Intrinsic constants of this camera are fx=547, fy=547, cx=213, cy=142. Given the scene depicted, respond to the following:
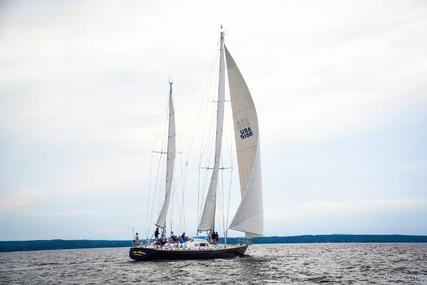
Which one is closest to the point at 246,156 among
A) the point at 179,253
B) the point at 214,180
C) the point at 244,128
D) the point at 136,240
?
the point at 244,128

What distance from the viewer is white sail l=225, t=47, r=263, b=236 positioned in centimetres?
4722

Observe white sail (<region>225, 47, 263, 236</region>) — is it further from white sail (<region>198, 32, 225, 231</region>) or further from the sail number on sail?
white sail (<region>198, 32, 225, 231</region>)

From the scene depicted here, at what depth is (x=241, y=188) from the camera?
4841cm

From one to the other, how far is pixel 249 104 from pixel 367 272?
1711cm

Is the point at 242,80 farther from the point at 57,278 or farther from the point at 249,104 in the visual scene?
the point at 57,278

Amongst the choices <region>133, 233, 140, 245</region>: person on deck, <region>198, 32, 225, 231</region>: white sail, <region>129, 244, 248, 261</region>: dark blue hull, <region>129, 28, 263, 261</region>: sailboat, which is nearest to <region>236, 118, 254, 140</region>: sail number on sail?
<region>129, 28, 263, 261</region>: sailboat

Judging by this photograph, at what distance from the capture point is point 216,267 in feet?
143

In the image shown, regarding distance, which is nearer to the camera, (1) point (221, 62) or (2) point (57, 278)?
(2) point (57, 278)

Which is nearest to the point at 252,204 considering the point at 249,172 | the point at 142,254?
the point at 249,172

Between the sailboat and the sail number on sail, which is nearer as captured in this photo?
the sailboat

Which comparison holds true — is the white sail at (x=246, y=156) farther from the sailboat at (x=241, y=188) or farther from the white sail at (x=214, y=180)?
the white sail at (x=214, y=180)

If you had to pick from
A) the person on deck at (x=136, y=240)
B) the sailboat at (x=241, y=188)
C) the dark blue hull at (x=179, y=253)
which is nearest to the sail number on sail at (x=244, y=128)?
the sailboat at (x=241, y=188)

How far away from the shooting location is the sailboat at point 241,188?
4712 cm

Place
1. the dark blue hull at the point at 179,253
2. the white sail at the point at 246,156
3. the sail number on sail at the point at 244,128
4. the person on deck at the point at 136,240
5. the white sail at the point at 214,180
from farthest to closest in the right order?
the person on deck at the point at 136,240 → the white sail at the point at 214,180 → the sail number on sail at the point at 244,128 → the white sail at the point at 246,156 → the dark blue hull at the point at 179,253
